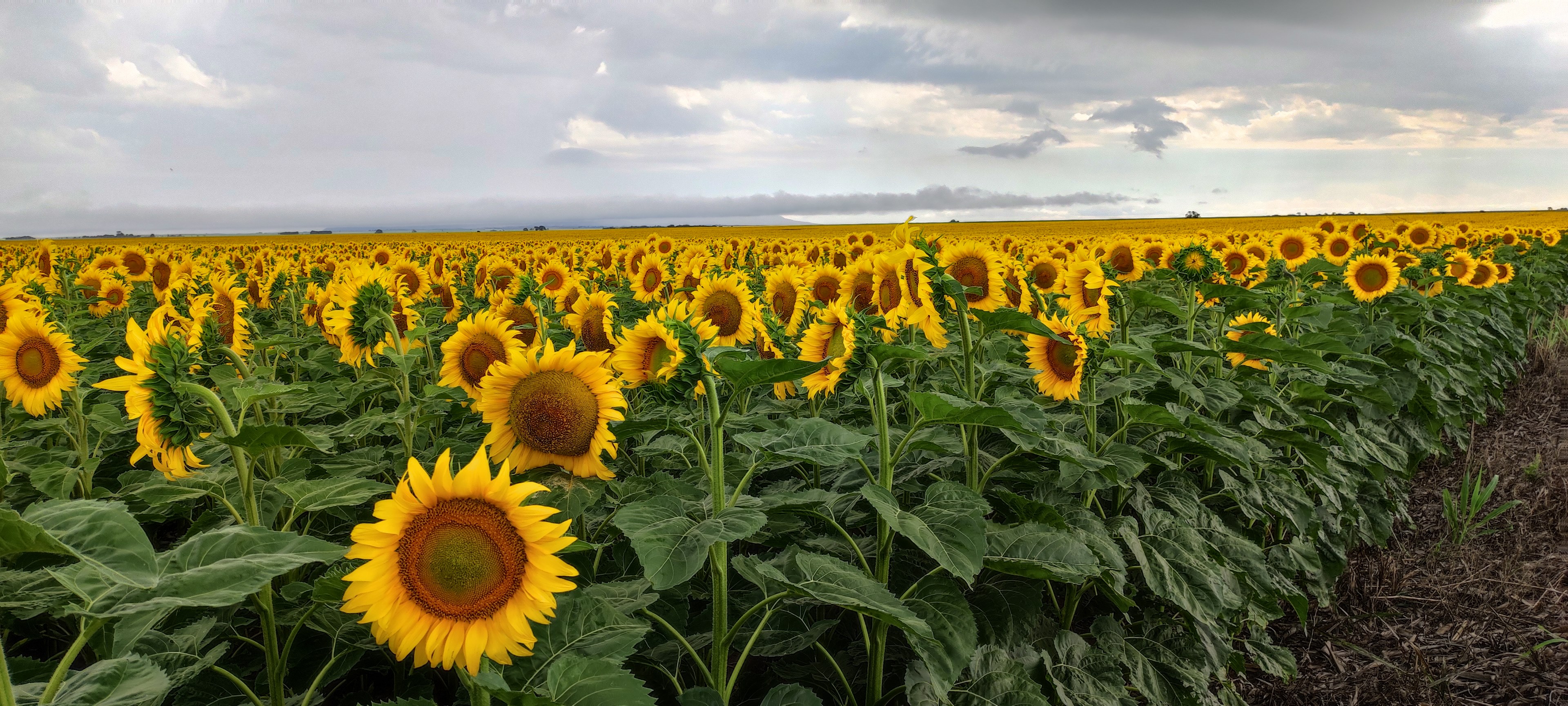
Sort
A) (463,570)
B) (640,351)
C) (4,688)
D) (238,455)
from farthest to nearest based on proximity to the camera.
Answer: (640,351)
(238,455)
(463,570)
(4,688)

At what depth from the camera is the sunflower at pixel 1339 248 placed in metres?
9.62

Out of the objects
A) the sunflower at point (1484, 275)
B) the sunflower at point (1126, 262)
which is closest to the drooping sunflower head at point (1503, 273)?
the sunflower at point (1484, 275)

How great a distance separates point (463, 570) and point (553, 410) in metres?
0.68

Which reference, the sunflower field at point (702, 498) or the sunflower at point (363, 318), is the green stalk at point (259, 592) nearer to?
the sunflower field at point (702, 498)

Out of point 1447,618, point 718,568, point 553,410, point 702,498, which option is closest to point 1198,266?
point 1447,618

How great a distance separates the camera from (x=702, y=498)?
7.88 feet

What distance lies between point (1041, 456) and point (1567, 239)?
92.8 feet

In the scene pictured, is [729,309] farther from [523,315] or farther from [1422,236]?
[1422,236]

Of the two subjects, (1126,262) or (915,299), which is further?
(1126,262)

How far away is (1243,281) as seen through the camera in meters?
7.12

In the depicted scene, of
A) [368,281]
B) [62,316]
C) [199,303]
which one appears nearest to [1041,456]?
[368,281]

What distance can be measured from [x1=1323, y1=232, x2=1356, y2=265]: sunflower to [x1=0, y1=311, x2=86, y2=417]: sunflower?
11.6 metres

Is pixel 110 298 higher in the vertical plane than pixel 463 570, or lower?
higher

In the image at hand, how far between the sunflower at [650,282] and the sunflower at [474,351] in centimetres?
366
